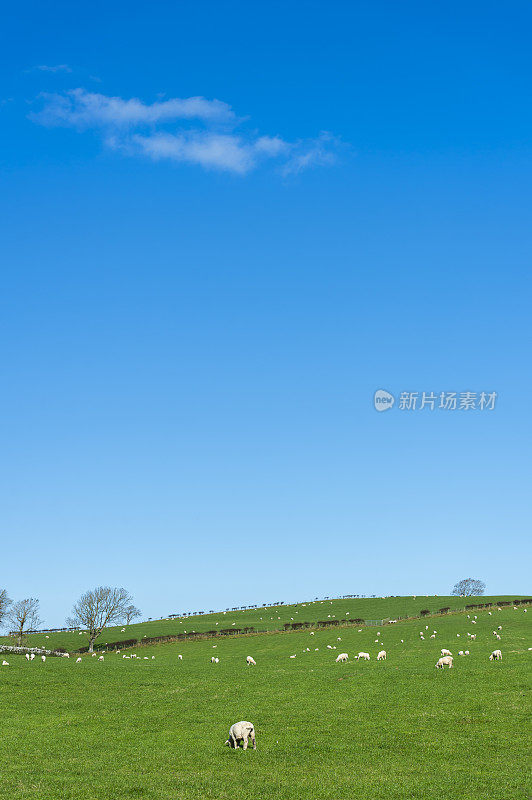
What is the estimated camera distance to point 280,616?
13375 centimetres

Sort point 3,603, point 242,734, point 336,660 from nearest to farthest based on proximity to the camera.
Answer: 1. point 242,734
2. point 336,660
3. point 3,603

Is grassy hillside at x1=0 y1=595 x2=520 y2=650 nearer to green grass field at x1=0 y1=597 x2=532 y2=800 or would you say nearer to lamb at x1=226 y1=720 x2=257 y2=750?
green grass field at x1=0 y1=597 x2=532 y2=800

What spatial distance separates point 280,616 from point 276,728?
104845mm

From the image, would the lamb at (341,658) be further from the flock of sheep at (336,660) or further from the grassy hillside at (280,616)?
the grassy hillside at (280,616)

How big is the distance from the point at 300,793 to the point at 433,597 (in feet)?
426

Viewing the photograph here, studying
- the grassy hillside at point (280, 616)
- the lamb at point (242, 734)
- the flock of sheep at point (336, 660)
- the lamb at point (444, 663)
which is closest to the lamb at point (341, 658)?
the flock of sheep at point (336, 660)

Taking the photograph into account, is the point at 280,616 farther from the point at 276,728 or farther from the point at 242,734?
the point at 242,734

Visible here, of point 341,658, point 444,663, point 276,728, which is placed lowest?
point 341,658

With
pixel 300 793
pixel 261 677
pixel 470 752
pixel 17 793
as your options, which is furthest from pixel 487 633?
pixel 17 793

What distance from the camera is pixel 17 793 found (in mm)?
23250

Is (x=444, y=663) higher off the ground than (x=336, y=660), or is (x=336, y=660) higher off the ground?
(x=444, y=663)

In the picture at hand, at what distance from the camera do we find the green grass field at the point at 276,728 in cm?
2386

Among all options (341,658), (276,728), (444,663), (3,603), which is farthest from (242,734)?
(3,603)

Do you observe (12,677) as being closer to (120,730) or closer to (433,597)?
(120,730)
